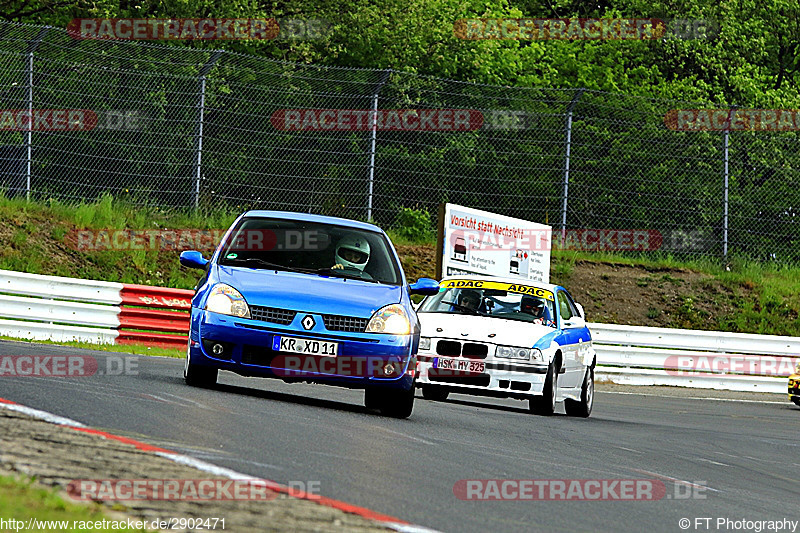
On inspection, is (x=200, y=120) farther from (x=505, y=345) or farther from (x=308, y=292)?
(x=308, y=292)

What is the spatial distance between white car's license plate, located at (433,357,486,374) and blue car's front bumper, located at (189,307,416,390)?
345 centimetres

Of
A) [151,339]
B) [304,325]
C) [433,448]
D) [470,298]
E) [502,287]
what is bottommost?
[151,339]

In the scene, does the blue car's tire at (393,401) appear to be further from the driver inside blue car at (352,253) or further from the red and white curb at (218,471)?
the red and white curb at (218,471)

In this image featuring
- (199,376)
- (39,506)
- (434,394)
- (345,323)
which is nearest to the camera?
(39,506)

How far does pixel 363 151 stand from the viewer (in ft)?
80.4

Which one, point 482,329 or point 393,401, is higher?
point 482,329

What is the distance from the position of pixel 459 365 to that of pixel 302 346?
13.2 ft

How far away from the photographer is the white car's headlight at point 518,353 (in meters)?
14.5

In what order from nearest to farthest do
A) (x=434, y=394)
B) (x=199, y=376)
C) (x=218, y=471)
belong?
1. (x=218, y=471)
2. (x=199, y=376)
3. (x=434, y=394)

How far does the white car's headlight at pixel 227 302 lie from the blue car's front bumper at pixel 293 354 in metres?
0.05

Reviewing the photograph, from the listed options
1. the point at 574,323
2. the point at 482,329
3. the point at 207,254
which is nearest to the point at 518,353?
the point at 482,329

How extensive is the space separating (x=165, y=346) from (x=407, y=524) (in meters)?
14.3

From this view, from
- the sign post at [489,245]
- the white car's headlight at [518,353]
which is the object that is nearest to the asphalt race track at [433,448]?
the white car's headlight at [518,353]

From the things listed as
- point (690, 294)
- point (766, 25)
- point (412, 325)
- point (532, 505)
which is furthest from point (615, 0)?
point (532, 505)
